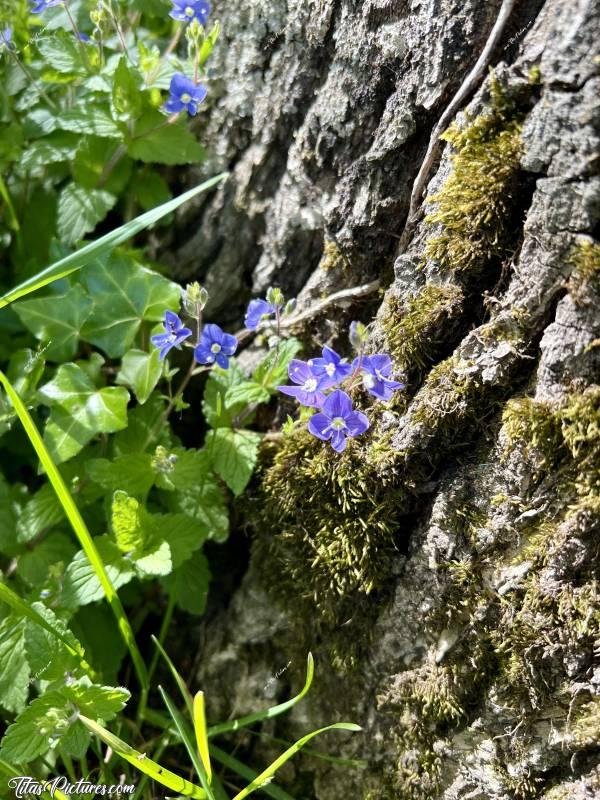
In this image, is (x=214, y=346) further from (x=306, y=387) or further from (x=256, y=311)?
(x=306, y=387)

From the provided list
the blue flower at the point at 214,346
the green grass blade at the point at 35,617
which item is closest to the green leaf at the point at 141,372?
the blue flower at the point at 214,346

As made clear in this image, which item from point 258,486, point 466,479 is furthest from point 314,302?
point 466,479

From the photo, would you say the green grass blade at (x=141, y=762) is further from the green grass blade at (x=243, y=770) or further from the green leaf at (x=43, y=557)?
the green leaf at (x=43, y=557)

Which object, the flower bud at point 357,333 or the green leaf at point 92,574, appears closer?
the flower bud at point 357,333

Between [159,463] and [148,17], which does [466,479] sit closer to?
[159,463]

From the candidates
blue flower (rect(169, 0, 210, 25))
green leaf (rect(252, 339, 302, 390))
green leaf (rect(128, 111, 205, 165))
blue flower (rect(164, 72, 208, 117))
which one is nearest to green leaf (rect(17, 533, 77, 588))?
green leaf (rect(252, 339, 302, 390))

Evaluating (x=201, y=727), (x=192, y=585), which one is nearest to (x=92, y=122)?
(x=192, y=585)

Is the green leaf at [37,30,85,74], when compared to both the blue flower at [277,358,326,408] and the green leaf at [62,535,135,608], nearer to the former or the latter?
the blue flower at [277,358,326,408]
